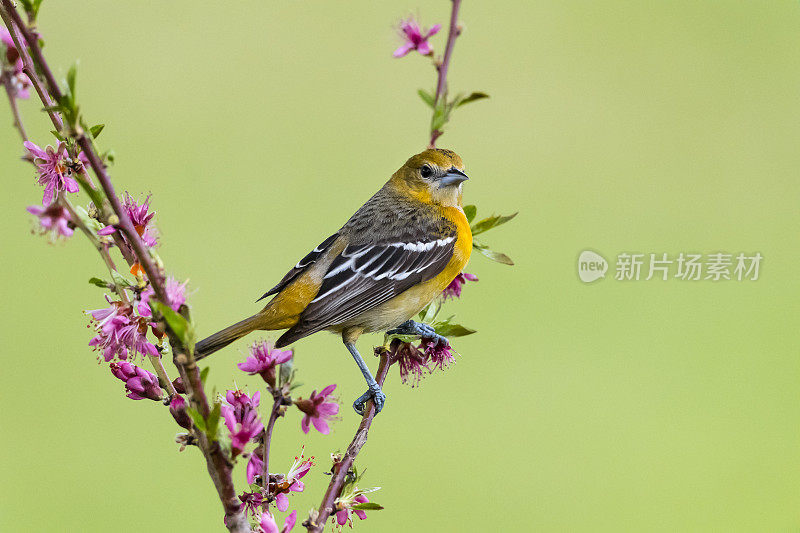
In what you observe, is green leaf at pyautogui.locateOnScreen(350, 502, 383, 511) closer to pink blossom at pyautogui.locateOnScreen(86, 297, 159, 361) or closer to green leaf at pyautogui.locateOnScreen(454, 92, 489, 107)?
pink blossom at pyautogui.locateOnScreen(86, 297, 159, 361)

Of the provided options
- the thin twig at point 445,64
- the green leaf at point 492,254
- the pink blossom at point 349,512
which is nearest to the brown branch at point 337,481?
the pink blossom at point 349,512

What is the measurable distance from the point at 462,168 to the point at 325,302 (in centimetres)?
80

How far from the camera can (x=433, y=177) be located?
261 cm

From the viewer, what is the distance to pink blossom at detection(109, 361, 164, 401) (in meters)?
1.20

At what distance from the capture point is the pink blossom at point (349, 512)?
129 cm

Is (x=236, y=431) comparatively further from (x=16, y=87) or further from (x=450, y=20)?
(x=450, y=20)

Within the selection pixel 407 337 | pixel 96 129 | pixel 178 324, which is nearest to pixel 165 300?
pixel 178 324

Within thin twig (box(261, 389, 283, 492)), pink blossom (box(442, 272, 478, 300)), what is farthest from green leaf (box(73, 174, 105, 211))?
pink blossom (box(442, 272, 478, 300))

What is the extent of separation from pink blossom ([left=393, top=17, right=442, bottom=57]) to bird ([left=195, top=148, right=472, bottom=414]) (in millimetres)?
652

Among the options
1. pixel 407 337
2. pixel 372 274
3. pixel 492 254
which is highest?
pixel 372 274

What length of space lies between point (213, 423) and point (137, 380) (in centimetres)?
29

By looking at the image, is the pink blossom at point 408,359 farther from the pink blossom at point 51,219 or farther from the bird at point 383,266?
the pink blossom at point 51,219

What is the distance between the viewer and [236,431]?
3.46 feet

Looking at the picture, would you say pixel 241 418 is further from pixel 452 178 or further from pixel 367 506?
pixel 452 178
